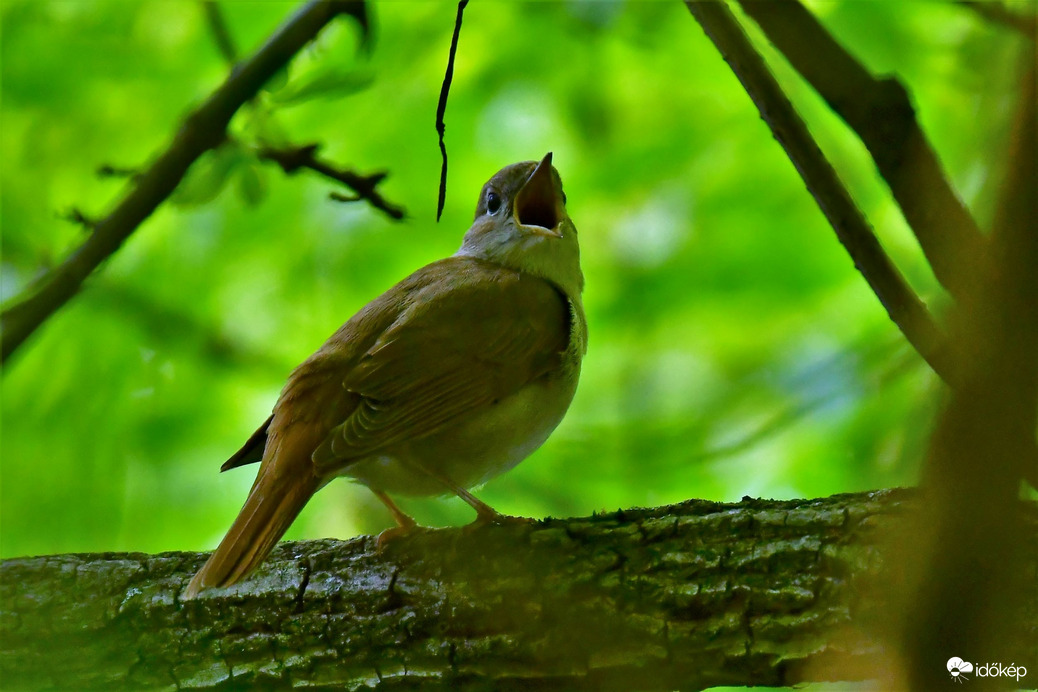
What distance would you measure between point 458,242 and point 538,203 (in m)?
1.13

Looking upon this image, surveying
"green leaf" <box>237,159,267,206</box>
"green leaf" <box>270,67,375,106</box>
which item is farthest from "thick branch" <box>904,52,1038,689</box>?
"green leaf" <box>237,159,267,206</box>

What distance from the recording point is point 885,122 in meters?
2.60

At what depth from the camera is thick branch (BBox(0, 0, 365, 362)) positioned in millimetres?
3104

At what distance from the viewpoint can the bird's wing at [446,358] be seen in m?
3.85

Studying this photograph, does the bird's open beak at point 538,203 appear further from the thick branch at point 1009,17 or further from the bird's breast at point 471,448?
the thick branch at point 1009,17

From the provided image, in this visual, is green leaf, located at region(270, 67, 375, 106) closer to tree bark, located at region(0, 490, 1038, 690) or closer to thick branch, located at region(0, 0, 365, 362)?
thick branch, located at region(0, 0, 365, 362)

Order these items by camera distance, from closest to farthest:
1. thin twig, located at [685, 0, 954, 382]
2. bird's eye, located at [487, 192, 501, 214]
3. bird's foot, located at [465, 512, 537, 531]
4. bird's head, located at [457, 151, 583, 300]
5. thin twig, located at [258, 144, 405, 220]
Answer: thin twig, located at [685, 0, 954, 382]
bird's foot, located at [465, 512, 537, 531]
thin twig, located at [258, 144, 405, 220]
bird's head, located at [457, 151, 583, 300]
bird's eye, located at [487, 192, 501, 214]

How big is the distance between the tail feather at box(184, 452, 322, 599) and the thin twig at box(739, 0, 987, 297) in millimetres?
2369

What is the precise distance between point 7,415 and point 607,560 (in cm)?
368

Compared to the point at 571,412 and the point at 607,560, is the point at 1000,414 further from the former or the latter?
the point at 571,412

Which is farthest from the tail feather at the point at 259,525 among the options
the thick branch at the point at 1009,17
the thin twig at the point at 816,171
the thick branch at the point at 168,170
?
the thick branch at the point at 1009,17

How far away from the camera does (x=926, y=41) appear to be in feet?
18.4
